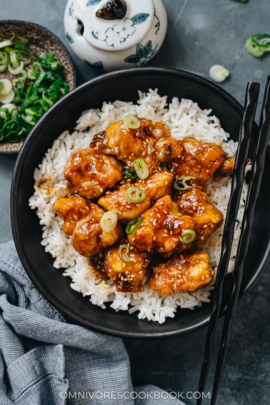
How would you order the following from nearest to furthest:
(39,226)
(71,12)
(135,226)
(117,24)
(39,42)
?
(135,226) < (117,24) < (71,12) < (39,226) < (39,42)

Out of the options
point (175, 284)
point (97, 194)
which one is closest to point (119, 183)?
point (97, 194)

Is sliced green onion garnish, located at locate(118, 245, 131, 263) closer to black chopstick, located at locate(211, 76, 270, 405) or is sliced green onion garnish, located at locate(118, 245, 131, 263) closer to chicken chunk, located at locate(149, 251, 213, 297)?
chicken chunk, located at locate(149, 251, 213, 297)

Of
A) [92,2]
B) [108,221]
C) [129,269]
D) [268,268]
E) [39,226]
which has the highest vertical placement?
[92,2]

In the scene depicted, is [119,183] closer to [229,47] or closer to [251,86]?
[251,86]

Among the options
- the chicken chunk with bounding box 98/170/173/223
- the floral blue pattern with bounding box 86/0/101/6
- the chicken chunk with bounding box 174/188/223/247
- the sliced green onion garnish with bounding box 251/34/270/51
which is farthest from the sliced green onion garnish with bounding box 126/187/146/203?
the sliced green onion garnish with bounding box 251/34/270/51

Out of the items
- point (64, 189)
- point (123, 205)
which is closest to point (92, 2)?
point (64, 189)

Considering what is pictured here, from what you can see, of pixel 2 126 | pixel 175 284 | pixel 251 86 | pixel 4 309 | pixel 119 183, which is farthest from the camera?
pixel 2 126

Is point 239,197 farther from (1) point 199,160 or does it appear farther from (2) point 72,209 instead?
(2) point 72,209
